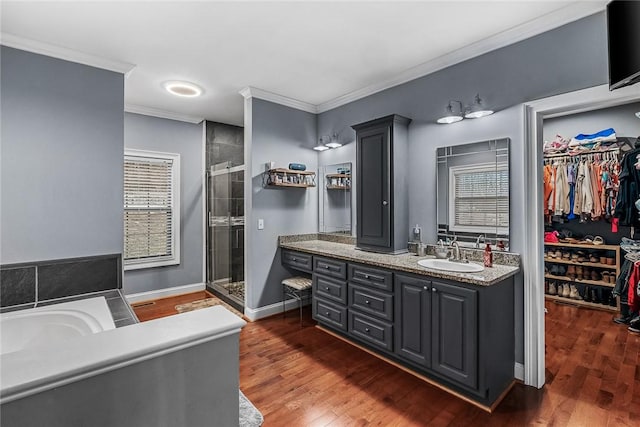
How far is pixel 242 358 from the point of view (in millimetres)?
2734

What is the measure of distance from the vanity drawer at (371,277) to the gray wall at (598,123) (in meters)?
3.53

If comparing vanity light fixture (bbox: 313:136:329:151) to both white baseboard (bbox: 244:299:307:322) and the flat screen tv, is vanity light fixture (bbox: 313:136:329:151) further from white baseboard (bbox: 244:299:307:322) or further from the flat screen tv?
the flat screen tv

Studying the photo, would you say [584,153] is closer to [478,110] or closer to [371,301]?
[478,110]

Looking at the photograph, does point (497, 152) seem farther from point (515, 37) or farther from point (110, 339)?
point (110, 339)

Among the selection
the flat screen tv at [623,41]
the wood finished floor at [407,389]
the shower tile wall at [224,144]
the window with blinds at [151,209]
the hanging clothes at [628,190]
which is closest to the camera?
the flat screen tv at [623,41]

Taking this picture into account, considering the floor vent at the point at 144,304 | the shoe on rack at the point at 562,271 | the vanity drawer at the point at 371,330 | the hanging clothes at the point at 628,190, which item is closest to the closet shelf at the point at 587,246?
the shoe on rack at the point at 562,271

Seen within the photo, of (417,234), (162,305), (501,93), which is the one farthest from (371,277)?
(162,305)

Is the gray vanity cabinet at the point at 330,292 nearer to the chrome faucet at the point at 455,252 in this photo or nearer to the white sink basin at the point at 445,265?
the white sink basin at the point at 445,265

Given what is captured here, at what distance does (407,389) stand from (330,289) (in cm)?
113

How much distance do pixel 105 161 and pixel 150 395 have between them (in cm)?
248

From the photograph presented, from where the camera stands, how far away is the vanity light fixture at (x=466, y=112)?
8.29ft

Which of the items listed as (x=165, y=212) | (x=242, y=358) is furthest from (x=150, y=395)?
(x=165, y=212)

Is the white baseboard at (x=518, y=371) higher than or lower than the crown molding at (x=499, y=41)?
lower

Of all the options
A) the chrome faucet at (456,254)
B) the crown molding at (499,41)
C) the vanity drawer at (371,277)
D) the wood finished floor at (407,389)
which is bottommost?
the wood finished floor at (407,389)
